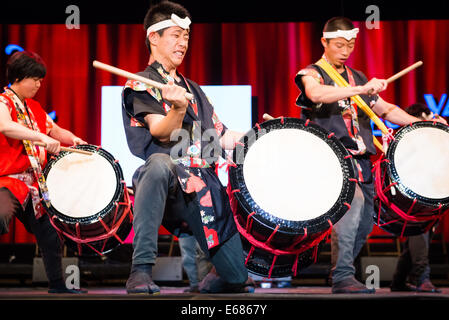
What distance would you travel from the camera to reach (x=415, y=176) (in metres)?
2.45

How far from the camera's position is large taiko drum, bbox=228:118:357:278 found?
1.92 meters

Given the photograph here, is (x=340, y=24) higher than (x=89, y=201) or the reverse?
higher

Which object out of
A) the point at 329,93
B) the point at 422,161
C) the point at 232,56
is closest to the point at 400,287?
the point at 422,161

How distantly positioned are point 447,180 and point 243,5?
158 inches

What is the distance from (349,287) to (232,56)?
4.40 m

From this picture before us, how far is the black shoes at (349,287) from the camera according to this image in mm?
2432

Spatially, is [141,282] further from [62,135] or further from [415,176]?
[62,135]

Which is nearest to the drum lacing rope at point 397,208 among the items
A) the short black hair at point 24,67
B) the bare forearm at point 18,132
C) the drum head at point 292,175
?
the drum head at point 292,175

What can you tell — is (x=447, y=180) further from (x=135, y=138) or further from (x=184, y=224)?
(x=135, y=138)

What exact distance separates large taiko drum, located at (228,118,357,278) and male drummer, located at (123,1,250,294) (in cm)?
14

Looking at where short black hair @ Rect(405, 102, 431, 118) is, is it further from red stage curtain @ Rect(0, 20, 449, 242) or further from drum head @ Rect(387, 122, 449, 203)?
red stage curtain @ Rect(0, 20, 449, 242)

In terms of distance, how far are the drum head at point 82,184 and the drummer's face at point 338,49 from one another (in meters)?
1.26
